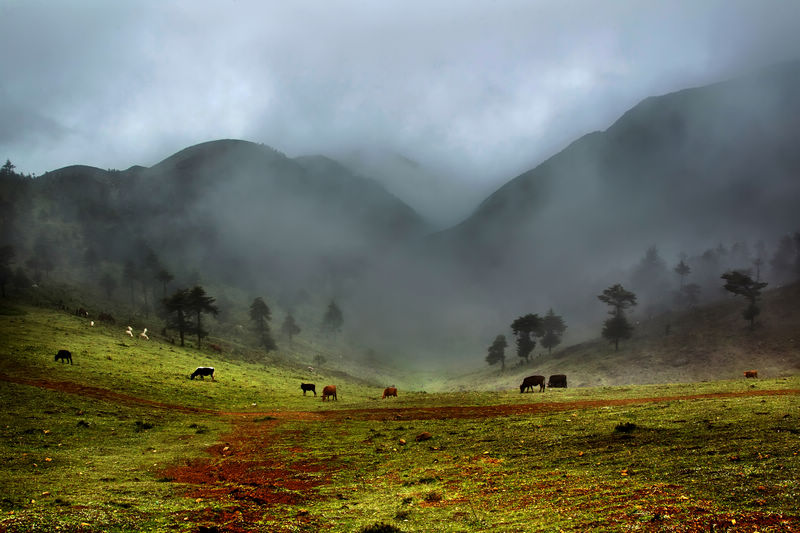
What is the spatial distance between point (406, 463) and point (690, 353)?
87.3 meters

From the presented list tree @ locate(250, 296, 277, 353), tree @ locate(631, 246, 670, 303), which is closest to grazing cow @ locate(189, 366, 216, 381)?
tree @ locate(250, 296, 277, 353)

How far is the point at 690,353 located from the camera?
3344 inches

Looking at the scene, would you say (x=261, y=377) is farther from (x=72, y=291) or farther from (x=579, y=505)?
(x=72, y=291)

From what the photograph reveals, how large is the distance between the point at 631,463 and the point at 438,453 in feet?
28.1

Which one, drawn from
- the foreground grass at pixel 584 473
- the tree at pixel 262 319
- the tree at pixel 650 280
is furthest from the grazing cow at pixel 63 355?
the tree at pixel 650 280

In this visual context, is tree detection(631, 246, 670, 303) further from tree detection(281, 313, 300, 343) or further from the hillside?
tree detection(281, 313, 300, 343)

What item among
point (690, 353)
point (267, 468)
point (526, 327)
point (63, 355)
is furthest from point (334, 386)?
point (526, 327)

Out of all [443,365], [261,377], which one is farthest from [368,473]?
[443,365]

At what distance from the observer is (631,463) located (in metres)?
15.5

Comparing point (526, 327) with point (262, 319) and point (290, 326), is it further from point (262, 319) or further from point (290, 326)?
point (290, 326)

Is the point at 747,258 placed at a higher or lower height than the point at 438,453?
higher

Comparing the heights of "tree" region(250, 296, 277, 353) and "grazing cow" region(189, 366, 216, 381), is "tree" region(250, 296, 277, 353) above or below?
above

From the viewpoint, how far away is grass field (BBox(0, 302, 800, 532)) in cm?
1134

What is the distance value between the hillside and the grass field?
48.6m
